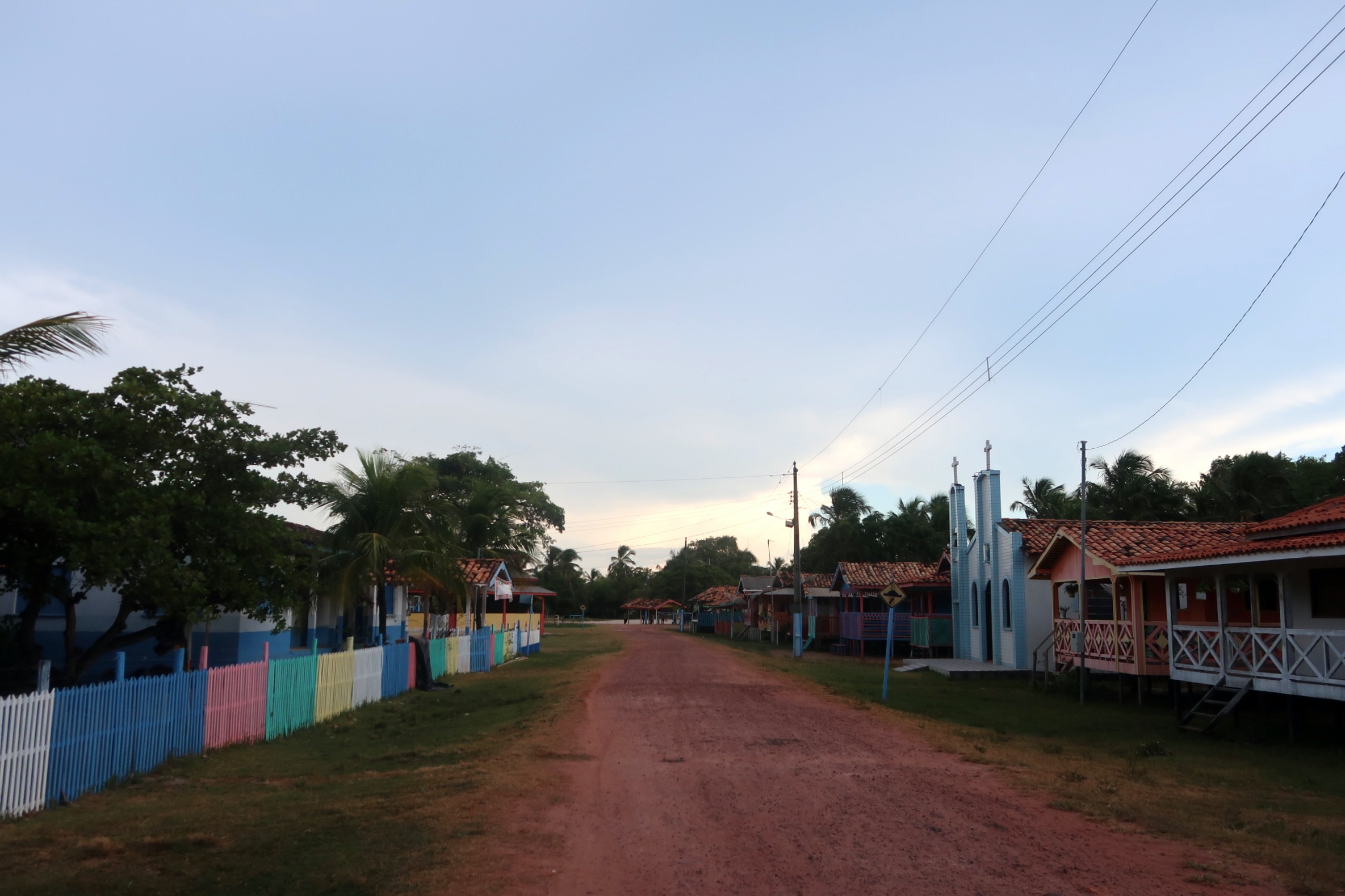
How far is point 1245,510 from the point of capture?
3831cm

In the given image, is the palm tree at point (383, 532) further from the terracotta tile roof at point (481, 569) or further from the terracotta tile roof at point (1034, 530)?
the terracotta tile roof at point (1034, 530)

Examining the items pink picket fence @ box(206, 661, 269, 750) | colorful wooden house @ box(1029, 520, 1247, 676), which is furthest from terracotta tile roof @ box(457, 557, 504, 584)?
pink picket fence @ box(206, 661, 269, 750)

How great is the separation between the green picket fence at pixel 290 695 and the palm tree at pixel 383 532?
5.64 m

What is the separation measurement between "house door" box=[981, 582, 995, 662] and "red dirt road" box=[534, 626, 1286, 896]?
19.9m

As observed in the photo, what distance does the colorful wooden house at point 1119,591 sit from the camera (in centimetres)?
2103

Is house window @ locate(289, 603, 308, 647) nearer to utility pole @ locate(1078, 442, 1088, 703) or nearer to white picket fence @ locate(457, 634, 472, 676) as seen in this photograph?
white picket fence @ locate(457, 634, 472, 676)

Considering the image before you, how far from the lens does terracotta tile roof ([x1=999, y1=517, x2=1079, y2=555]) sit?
3020 cm

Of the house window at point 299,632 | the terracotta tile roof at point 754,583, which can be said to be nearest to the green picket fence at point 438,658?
the house window at point 299,632

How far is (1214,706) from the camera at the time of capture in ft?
63.3

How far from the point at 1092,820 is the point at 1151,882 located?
2097mm

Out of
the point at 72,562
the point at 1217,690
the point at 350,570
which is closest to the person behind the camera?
the point at 72,562

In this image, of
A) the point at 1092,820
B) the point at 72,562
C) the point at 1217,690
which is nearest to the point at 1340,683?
the point at 1217,690

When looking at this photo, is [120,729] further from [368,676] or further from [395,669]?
[395,669]

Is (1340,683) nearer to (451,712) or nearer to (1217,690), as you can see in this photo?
(1217,690)
